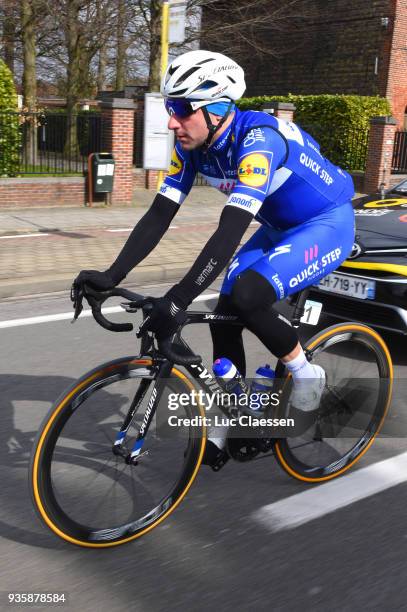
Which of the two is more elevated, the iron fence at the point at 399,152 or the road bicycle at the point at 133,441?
the iron fence at the point at 399,152

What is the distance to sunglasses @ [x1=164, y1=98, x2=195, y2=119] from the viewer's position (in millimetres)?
2818

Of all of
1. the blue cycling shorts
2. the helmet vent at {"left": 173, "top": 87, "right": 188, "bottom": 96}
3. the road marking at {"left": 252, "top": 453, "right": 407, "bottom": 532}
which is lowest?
the road marking at {"left": 252, "top": 453, "right": 407, "bottom": 532}

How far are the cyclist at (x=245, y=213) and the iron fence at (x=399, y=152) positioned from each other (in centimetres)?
1909

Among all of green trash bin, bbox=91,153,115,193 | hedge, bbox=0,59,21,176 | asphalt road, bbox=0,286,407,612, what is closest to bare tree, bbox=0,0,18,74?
hedge, bbox=0,59,21,176

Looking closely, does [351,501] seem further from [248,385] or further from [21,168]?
[21,168]

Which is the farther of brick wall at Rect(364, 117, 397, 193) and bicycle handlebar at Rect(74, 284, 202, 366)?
brick wall at Rect(364, 117, 397, 193)

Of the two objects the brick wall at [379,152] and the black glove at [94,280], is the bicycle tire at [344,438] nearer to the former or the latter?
the black glove at [94,280]

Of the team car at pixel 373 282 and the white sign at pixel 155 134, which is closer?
the team car at pixel 373 282

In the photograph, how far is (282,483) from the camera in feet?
11.8

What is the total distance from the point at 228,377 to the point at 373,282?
2.39 metres

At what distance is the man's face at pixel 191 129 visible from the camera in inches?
112

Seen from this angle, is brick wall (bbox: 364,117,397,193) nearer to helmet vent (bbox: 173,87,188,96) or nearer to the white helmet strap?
the white helmet strap

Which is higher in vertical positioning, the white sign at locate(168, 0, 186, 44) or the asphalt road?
the white sign at locate(168, 0, 186, 44)

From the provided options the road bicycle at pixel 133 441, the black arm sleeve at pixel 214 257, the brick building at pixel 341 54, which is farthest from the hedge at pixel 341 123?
the black arm sleeve at pixel 214 257
